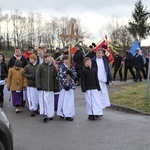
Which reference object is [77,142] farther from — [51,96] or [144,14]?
[144,14]

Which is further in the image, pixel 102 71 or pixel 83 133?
pixel 102 71

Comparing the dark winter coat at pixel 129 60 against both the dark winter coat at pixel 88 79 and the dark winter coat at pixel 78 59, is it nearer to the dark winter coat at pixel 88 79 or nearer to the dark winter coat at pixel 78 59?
the dark winter coat at pixel 78 59

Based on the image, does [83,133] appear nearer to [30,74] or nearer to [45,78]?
[45,78]

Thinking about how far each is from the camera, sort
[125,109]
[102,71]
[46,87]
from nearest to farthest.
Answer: [46,87] → [102,71] → [125,109]

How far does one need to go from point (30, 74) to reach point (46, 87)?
1.15 metres

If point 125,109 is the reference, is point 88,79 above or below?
above

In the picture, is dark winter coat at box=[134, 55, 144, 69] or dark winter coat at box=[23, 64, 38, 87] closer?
dark winter coat at box=[23, 64, 38, 87]

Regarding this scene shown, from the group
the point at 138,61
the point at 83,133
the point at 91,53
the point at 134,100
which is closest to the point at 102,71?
the point at 134,100

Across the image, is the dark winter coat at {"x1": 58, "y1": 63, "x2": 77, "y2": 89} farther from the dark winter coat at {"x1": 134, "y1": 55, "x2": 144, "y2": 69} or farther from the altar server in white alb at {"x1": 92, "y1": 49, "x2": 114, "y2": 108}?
the dark winter coat at {"x1": 134, "y1": 55, "x2": 144, "y2": 69}

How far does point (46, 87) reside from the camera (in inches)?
371

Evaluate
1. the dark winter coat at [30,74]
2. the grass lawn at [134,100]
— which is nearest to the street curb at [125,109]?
the grass lawn at [134,100]

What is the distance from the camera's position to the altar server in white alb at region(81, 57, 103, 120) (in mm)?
9562

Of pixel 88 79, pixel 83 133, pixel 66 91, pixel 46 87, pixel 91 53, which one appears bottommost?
pixel 83 133

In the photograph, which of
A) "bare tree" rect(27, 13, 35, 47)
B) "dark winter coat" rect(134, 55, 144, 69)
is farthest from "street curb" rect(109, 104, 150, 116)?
"bare tree" rect(27, 13, 35, 47)
